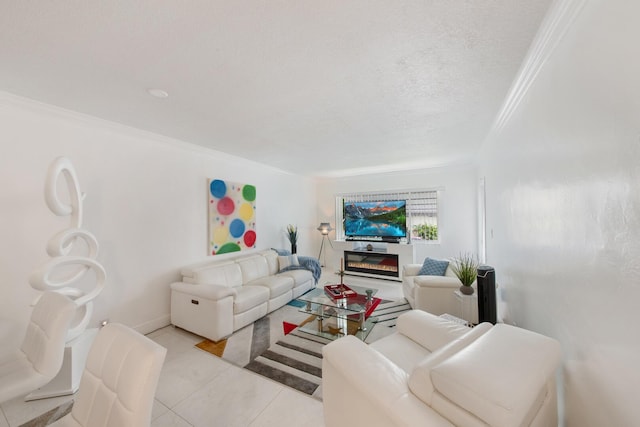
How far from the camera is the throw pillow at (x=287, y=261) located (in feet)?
14.9

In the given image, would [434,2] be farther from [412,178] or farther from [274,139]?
[412,178]

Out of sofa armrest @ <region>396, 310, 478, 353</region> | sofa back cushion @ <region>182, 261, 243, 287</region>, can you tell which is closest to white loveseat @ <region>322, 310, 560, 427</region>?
sofa armrest @ <region>396, 310, 478, 353</region>

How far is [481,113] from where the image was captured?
8.35ft

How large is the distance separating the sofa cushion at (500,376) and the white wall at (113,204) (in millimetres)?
3328

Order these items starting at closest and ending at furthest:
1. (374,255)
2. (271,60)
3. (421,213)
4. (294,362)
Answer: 1. (271,60)
2. (294,362)
3. (421,213)
4. (374,255)

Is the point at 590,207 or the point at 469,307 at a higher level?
the point at 590,207

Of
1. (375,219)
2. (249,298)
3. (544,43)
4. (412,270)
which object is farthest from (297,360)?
(375,219)

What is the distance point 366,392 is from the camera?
3.60 feet

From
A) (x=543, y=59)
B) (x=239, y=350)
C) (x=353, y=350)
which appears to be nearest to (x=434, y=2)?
(x=543, y=59)

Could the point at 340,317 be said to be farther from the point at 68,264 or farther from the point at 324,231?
the point at 324,231

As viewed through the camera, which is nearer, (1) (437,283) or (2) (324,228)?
(1) (437,283)

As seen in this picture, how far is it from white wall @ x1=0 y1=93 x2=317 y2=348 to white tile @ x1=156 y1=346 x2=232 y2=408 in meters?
0.91

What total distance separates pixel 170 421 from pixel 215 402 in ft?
0.97

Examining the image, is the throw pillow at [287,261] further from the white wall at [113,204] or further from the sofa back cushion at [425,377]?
the sofa back cushion at [425,377]
